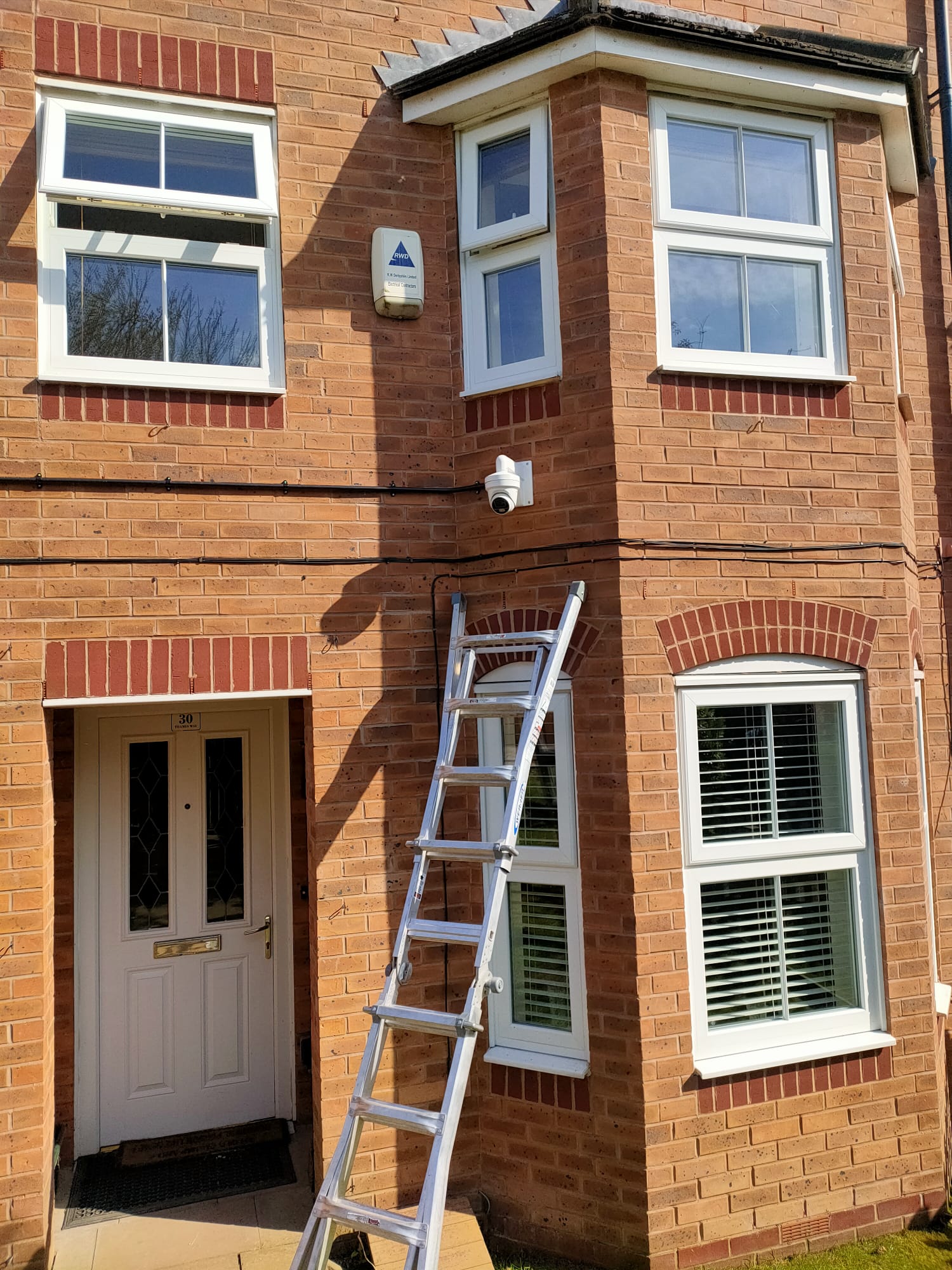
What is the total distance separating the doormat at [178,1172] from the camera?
4574 mm

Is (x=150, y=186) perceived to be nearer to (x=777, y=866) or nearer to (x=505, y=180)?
(x=505, y=180)

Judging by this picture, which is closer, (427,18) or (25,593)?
(25,593)

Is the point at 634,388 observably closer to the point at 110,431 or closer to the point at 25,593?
the point at 110,431

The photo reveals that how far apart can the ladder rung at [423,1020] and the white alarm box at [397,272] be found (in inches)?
128

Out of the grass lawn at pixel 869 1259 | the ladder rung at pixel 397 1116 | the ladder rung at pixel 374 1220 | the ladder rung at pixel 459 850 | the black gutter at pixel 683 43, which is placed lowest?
the grass lawn at pixel 869 1259

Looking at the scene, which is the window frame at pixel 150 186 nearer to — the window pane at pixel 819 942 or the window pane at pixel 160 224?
the window pane at pixel 160 224

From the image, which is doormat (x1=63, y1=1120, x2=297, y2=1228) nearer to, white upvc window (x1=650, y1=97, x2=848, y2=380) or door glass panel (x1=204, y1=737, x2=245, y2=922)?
door glass panel (x1=204, y1=737, x2=245, y2=922)

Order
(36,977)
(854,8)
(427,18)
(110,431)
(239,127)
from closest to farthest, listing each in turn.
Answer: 1. (36,977)
2. (110,431)
3. (239,127)
4. (427,18)
5. (854,8)

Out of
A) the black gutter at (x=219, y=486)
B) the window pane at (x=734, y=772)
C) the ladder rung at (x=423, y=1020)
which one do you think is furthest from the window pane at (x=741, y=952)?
the black gutter at (x=219, y=486)

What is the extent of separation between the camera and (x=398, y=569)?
4715 mm

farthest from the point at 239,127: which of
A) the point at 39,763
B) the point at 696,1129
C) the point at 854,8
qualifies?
the point at 696,1129

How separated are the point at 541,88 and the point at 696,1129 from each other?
4.96 meters

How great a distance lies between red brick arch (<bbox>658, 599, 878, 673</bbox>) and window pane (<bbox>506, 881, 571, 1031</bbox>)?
1.29m

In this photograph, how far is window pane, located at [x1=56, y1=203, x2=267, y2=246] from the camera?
4.42 meters
